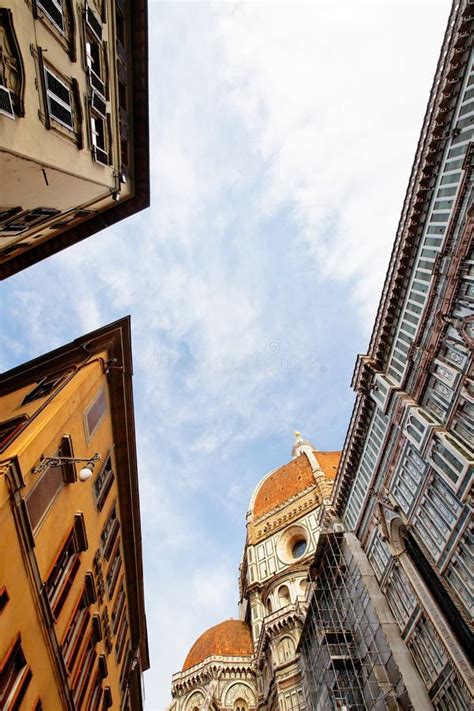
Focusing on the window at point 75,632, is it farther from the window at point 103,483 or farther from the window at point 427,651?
the window at point 427,651

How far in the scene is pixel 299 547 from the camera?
2015 inches

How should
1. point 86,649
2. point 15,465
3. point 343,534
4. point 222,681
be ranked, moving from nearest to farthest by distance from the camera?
point 15,465 → point 86,649 → point 343,534 → point 222,681

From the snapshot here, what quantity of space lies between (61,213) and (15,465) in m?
11.9

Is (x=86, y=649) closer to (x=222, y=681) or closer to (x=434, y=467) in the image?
(x=434, y=467)

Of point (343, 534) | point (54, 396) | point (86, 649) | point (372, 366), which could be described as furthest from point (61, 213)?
point (343, 534)

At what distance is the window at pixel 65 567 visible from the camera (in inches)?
542

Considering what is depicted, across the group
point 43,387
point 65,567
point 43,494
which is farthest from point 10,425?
point 65,567

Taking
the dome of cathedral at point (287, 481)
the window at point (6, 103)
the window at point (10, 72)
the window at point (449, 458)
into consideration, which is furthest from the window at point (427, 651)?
the dome of cathedral at point (287, 481)

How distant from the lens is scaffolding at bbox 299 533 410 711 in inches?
935

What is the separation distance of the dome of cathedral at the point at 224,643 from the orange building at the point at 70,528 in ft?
82.7

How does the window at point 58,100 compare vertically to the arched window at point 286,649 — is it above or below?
below

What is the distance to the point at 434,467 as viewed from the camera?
69.7 feet

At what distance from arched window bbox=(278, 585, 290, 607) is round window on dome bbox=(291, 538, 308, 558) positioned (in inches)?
174

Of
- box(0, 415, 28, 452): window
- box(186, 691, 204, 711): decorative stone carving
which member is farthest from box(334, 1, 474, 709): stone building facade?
box(186, 691, 204, 711): decorative stone carving
